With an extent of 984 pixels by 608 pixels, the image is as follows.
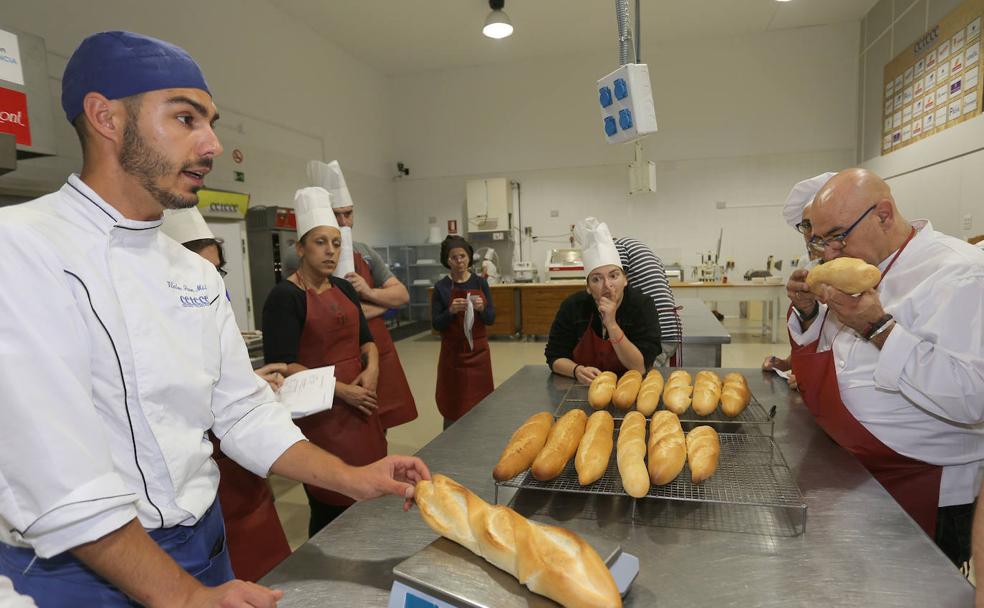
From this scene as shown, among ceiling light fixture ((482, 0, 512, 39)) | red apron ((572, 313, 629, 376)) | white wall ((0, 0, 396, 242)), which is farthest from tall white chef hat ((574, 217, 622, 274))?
ceiling light fixture ((482, 0, 512, 39))

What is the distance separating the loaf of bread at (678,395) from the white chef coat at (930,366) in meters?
0.41

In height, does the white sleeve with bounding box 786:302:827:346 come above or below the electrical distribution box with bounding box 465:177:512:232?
below

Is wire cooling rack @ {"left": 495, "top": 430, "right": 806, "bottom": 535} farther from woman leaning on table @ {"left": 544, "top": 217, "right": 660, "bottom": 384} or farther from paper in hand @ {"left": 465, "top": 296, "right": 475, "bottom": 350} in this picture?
paper in hand @ {"left": 465, "top": 296, "right": 475, "bottom": 350}

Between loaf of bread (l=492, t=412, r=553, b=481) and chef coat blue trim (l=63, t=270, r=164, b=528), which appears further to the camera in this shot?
loaf of bread (l=492, t=412, r=553, b=481)

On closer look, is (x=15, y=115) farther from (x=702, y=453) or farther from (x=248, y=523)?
(x=702, y=453)

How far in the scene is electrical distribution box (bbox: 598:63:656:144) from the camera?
2014 millimetres

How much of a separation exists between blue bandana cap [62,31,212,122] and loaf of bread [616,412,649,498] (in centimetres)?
121

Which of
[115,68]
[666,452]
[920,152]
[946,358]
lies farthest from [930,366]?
[920,152]

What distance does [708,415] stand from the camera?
62.6 inches

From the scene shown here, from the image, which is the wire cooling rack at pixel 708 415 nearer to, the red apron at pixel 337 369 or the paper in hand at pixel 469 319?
the red apron at pixel 337 369

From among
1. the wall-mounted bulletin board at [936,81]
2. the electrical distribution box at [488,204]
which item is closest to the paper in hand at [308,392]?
the wall-mounted bulletin board at [936,81]

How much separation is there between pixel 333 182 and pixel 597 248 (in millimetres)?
1777

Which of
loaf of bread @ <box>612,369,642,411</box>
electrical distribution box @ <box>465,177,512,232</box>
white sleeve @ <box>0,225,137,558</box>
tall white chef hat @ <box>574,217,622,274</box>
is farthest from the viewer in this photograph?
electrical distribution box @ <box>465,177,512,232</box>

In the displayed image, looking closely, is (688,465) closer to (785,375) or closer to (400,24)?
(785,375)
